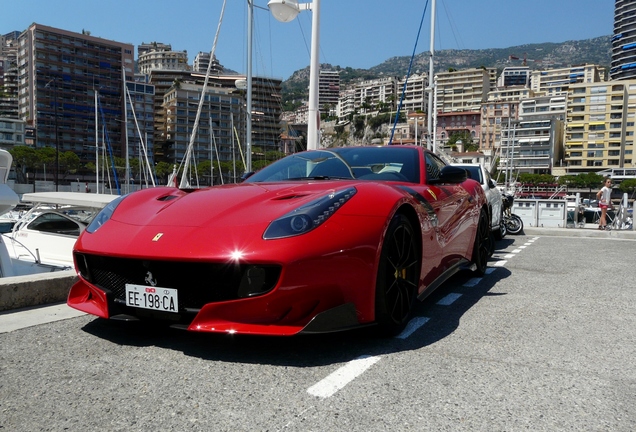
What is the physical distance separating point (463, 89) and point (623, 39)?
5446 cm

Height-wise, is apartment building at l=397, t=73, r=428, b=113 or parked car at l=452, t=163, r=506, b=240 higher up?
apartment building at l=397, t=73, r=428, b=113

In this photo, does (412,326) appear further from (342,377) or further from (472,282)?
(472,282)

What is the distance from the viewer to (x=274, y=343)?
296 centimetres

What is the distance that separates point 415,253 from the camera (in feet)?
11.1

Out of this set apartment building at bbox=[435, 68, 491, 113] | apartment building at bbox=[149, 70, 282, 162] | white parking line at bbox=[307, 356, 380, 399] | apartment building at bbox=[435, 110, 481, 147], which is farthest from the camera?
apartment building at bbox=[435, 68, 491, 113]

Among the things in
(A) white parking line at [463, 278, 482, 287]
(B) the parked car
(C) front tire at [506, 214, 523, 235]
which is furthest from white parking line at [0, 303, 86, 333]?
(C) front tire at [506, 214, 523, 235]

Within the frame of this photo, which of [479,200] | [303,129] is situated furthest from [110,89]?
[479,200]

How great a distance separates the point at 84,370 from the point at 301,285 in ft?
3.62

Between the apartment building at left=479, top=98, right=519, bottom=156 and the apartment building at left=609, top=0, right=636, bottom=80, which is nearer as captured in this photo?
the apartment building at left=479, top=98, right=519, bottom=156

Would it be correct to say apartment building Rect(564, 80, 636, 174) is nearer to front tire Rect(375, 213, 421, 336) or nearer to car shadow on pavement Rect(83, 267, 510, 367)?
front tire Rect(375, 213, 421, 336)

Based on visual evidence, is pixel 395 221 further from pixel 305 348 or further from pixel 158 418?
pixel 158 418

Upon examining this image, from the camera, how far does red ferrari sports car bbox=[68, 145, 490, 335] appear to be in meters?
2.56

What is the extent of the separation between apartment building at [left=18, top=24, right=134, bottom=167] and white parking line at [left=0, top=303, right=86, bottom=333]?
9843 cm

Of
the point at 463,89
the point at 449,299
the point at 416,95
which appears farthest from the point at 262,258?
the point at 416,95
